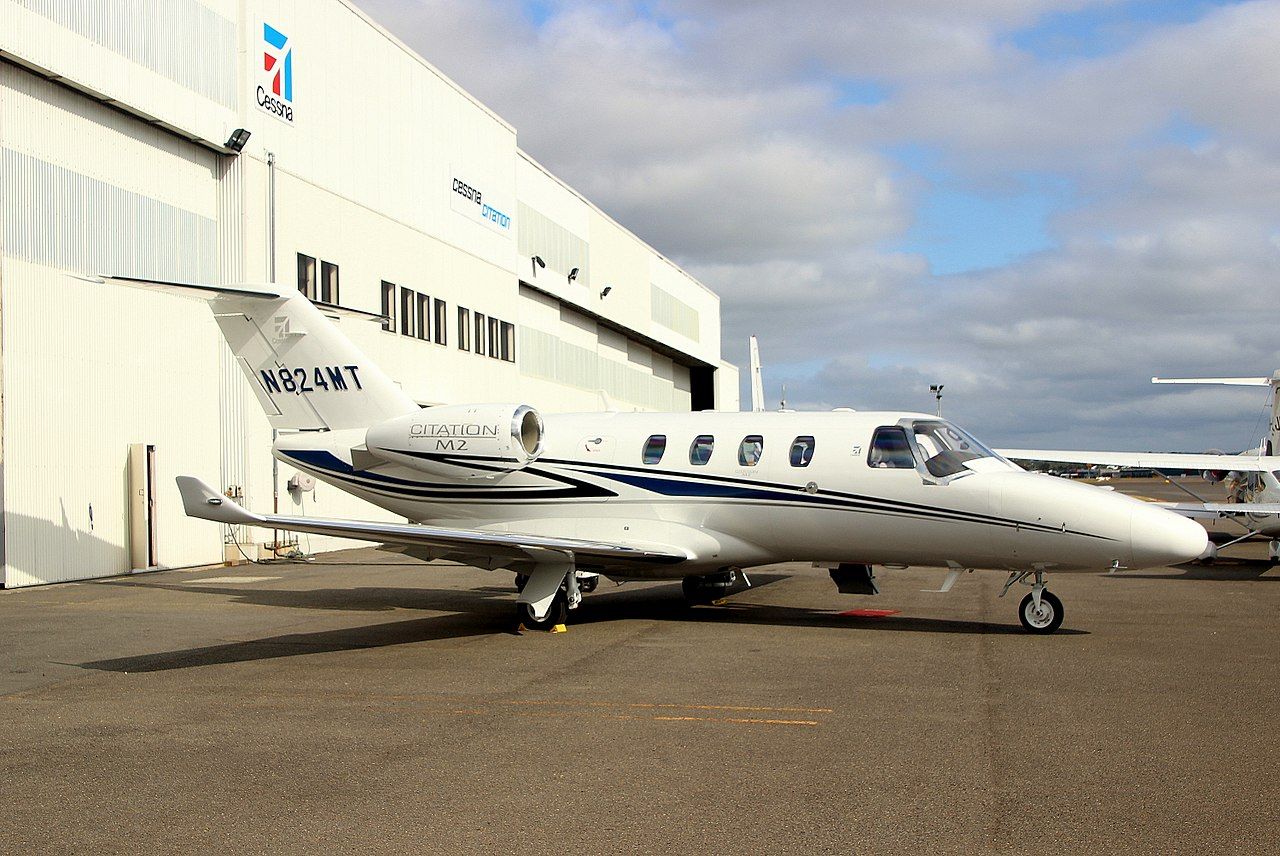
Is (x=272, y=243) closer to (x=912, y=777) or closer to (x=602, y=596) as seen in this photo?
(x=602, y=596)

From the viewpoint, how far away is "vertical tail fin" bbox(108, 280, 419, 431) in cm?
1692

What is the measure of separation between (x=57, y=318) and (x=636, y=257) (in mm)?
33830

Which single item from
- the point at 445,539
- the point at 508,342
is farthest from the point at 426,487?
the point at 508,342

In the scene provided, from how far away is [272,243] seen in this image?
25.3 metres

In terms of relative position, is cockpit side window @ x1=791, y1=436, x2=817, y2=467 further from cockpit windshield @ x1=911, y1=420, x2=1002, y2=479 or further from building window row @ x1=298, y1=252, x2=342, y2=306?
building window row @ x1=298, y1=252, x2=342, y2=306

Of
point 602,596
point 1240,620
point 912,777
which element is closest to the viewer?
point 912,777

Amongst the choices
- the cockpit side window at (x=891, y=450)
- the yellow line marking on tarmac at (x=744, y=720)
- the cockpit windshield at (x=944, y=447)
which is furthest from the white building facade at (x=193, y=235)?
the yellow line marking on tarmac at (x=744, y=720)

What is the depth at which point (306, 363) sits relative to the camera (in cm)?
1697

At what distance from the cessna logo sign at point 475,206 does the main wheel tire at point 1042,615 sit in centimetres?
2403

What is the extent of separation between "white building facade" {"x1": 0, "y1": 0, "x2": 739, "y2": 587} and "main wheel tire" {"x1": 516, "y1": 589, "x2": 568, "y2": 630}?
573cm

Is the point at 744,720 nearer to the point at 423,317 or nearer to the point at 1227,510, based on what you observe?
the point at 1227,510

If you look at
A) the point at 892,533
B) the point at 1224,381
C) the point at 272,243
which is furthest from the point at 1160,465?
the point at 272,243

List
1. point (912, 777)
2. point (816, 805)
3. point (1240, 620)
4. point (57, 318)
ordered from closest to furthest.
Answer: point (816, 805), point (912, 777), point (1240, 620), point (57, 318)

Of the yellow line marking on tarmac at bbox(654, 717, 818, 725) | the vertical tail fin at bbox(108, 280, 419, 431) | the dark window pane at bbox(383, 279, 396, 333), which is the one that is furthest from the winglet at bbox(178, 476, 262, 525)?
the dark window pane at bbox(383, 279, 396, 333)
